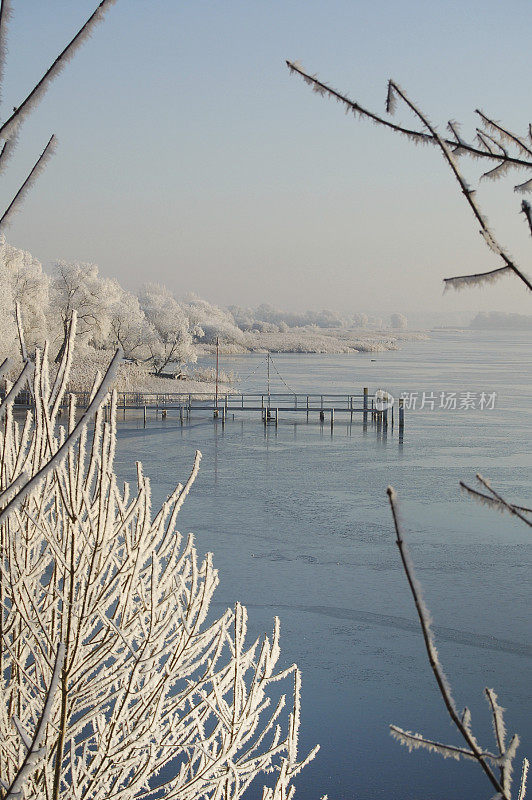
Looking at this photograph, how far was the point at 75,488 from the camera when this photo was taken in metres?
3.12

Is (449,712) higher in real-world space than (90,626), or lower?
higher

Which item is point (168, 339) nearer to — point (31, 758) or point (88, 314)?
point (88, 314)

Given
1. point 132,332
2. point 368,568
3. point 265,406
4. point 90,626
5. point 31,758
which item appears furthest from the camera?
point 132,332

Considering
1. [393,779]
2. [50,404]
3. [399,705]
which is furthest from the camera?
[399,705]

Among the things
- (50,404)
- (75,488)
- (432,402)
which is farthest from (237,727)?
(432,402)

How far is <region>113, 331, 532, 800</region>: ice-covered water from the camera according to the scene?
349 inches

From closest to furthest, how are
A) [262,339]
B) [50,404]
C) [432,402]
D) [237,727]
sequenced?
[50,404]
[237,727]
[432,402]
[262,339]

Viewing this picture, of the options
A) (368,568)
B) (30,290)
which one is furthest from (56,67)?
(30,290)

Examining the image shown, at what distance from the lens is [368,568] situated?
1428 centimetres

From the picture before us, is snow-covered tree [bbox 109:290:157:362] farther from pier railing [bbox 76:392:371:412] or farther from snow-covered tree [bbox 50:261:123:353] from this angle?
pier railing [bbox 76:392:371:412]

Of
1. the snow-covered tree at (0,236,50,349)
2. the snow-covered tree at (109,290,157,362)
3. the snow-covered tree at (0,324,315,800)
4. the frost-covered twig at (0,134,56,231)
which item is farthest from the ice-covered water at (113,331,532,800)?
the snow-covered tree at (109,290,157,362)

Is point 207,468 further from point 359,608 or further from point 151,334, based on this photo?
point 151,334

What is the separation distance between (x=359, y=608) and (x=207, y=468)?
11094 millimetres

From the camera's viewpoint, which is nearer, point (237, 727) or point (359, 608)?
point (237, 727)
